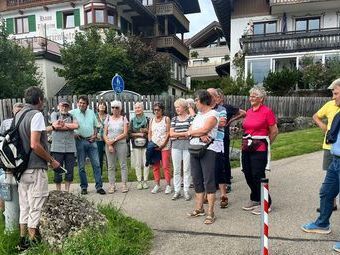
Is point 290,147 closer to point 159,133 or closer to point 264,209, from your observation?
point 159,133

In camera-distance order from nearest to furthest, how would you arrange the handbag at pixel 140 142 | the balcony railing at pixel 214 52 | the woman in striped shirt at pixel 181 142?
the woman in striped shirt at pixel 181 142
the handbag at pixel 140 142
the balcony railing at pixel 214 52

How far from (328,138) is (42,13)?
27174 mm

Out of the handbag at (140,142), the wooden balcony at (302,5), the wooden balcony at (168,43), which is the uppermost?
the wooden balcony at (302,5)

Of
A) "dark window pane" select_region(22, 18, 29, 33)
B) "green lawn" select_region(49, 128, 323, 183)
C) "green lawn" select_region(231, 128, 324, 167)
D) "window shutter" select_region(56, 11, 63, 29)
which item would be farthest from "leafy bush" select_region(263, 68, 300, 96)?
"dark window pane" select_region(22, 18, 29, 33)

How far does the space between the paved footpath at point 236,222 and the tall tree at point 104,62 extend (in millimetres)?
13581

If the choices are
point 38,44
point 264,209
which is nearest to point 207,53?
point 38,44

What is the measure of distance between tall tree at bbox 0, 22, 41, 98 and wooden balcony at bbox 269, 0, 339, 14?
15577mm

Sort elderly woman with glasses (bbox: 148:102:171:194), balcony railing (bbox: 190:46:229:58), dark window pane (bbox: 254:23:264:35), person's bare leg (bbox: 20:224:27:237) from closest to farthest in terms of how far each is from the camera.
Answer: person's bare leg (bbox: 20:224:27:237) < elderly woman with glasses (bbox: 148:102:171:194) < dark window pane (bbox: 254:23:264:35) < balcony railing (bbox: 190:46:229:58)

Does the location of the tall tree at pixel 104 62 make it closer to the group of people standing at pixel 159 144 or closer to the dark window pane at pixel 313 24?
the dark window pane at pixel 313 24

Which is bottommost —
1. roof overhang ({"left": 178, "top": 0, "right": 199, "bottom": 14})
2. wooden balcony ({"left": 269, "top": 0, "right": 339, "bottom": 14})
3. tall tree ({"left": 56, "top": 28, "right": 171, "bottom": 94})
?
tall tree ({"left": 56, "top": 28, "right": 171, "bottom": 94})

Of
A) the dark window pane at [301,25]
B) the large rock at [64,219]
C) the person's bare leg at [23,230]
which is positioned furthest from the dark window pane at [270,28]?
the person's bare leg at [23,230]

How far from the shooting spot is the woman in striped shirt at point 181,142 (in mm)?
6188

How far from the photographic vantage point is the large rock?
426 cm

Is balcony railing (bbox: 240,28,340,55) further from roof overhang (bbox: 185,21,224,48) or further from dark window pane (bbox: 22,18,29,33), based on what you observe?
roof overhang (bbox: 185,21,224,48)
